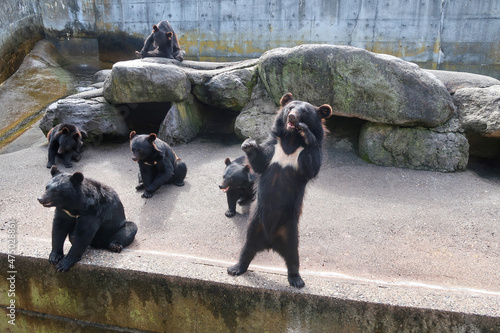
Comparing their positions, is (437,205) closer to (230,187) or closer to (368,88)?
(368,88)

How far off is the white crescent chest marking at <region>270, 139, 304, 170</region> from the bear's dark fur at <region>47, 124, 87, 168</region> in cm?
572

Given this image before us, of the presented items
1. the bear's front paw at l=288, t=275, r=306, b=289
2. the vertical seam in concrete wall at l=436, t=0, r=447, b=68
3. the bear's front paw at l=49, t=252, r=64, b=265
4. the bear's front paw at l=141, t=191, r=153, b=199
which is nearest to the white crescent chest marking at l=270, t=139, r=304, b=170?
the bear's front paw at l=288, t=275, r=306, b=289

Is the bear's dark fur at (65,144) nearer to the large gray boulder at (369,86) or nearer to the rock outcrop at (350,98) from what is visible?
the rock outcrop at (350,98)

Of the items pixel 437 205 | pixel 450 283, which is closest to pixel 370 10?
pixel 437 205

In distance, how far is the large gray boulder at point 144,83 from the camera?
8.11 m

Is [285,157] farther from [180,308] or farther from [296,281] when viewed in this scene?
[180,308]

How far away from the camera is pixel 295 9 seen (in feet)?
44.9

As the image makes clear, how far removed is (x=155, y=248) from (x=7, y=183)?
3.88 metres

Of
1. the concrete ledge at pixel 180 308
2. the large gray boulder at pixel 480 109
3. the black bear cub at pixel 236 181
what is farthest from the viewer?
the large gray boulder at pixel 480 109

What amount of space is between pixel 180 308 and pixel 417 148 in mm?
5627

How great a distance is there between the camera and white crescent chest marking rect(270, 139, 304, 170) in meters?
3.16

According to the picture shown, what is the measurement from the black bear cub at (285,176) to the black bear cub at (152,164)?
3.16 metres

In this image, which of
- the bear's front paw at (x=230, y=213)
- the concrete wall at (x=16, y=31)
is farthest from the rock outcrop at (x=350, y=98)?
the concrete wall at (x=16, y=31)

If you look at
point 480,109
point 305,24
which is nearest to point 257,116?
point 480,109
